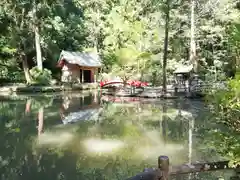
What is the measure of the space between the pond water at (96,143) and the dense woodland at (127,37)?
1317 centimetres

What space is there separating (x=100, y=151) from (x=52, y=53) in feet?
88.9

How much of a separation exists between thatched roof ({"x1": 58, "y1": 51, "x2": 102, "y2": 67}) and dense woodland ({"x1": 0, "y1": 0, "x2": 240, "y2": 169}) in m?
1.35

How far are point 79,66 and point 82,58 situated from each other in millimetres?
927

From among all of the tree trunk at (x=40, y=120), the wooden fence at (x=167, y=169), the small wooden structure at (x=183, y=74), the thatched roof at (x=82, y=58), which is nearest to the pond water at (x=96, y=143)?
the tree trunk at (x=40, y=120)

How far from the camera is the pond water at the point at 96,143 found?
20.7 ft

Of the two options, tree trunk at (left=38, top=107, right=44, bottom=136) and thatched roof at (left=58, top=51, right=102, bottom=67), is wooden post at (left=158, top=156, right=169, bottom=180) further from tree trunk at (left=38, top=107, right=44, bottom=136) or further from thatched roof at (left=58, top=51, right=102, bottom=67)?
thatched roof at (left=58, top=51, right=102, bottom=67)

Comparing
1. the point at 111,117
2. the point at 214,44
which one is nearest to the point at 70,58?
the point at 214,44

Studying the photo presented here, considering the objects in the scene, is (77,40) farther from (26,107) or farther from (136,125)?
(136,125)

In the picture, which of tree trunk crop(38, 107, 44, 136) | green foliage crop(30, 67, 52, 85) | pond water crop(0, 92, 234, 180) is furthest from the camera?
green foliage crop(30, 67, 52, 85)

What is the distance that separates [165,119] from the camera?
1205 cm

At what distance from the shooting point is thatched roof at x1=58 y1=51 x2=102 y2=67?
3102cm

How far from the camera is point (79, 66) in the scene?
32500 mm

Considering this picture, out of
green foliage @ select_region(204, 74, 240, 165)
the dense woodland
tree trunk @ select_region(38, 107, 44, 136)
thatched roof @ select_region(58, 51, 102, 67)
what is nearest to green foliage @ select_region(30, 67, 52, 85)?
the dense woodland

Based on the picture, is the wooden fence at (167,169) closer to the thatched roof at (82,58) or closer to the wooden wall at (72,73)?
the thatched roof at (82,58)
